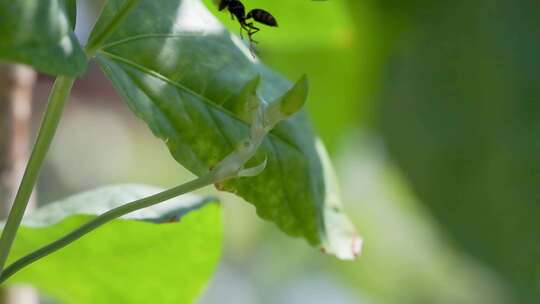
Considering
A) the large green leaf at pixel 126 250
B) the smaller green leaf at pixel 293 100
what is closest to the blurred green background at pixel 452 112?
the large green leaf at pixel 126 250

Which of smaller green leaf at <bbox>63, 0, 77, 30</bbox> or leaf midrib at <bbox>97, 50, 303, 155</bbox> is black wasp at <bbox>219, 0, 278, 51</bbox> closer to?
leaf midrib at <bbox>97, 50, 303, 155</bbox>

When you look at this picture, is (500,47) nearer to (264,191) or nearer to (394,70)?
(394,70)

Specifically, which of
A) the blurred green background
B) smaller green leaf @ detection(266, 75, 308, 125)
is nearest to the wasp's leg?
smaller green leaf @ detection(266, 75, 308, 125)

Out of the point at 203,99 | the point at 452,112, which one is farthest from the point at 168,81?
the point at 452,112

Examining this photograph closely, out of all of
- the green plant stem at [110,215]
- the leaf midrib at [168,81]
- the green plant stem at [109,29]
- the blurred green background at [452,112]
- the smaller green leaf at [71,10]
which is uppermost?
the smaller green leaf at [71,10]

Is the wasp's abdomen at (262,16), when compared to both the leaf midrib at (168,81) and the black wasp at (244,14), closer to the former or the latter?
the black wasp at (244,14)
